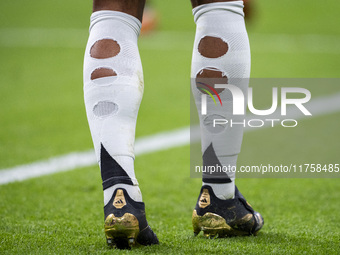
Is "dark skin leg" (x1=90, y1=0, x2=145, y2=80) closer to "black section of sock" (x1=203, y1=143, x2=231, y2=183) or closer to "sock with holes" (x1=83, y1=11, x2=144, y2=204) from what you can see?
"sock with holes" (x1=83, y1=11, x2=144, y2=204)

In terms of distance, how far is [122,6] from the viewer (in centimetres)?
137

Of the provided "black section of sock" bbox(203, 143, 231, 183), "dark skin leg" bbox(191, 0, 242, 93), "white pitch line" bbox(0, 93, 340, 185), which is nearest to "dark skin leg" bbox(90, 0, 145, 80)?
"dark skin leg" bbox(191, 0, 242, 93)

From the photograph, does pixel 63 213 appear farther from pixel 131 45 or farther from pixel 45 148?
pixel 45 148

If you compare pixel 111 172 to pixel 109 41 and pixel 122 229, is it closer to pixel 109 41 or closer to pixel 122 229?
pixel 122 229

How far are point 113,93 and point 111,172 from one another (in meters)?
0.18

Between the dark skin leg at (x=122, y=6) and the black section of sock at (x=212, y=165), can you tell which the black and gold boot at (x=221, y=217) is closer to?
the black section of sock at (x=212, y=165)

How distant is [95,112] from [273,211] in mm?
777

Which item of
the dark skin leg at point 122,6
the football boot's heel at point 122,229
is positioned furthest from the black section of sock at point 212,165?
the dark skin leg at point 122,6

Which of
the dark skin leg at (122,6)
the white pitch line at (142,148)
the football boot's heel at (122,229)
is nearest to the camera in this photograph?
the football boot's heel at (122,229)

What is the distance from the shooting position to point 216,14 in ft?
4.64

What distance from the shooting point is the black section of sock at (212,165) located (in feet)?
4.75

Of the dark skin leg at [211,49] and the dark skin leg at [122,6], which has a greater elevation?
the dark skin leg at [122,6]

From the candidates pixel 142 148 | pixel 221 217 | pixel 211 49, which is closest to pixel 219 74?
pixel 211 49

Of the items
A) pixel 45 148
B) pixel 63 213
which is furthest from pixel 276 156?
pixel 63 213
